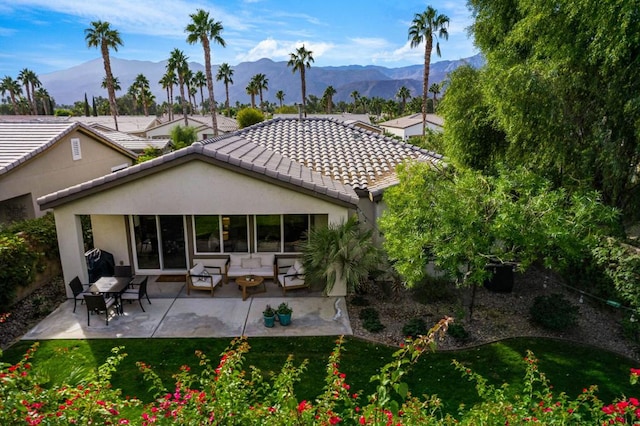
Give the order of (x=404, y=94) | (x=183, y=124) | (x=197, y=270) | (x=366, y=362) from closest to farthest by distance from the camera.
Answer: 1. (x=366, y=362)
2. (x=197, y=270)
3. (x=183, y=124)
4. (x=404, y=94)

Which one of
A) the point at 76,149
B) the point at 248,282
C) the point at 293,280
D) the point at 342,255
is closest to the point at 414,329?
the point at 342,255

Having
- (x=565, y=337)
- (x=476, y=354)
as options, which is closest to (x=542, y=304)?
(x=565, y=337)

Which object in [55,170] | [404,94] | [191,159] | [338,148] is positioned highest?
[404,94]

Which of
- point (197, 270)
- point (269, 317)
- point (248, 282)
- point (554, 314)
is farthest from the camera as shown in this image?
point (197, 270)

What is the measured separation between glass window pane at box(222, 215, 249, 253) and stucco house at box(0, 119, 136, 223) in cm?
850

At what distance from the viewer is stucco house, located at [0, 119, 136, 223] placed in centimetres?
1513

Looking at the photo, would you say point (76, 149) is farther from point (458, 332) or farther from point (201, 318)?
point (458, 332)

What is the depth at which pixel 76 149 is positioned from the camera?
1914 cm

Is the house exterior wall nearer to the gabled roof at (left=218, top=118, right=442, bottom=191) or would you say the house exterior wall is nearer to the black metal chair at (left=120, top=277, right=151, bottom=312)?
the gabled roof at (left=218, top=118, right=442, bottom=191)

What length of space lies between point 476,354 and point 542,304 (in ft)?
8.56

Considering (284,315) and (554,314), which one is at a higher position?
(554,314)

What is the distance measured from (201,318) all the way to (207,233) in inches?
150

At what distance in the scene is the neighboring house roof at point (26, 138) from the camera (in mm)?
15000

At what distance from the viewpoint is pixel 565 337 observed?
978 cm
